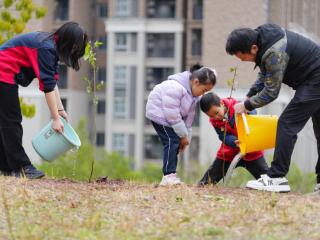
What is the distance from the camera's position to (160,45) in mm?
34125

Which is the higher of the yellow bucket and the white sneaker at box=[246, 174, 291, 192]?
the yellow bucket

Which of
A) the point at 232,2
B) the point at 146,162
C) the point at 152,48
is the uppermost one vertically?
the point at 232,2

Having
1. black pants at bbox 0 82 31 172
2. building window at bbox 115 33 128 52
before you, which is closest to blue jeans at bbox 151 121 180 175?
black pants at bbox 0 82 31 172

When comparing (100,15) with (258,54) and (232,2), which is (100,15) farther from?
(258,54)

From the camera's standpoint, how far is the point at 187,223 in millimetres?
4461

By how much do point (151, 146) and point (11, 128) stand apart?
1114 inches

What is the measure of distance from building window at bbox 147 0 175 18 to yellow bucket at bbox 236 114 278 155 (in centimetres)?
2808

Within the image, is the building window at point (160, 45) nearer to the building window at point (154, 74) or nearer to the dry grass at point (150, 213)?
the building window at point (154, 74)

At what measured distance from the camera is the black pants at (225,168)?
258 inches

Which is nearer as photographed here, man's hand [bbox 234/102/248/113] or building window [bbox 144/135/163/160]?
man's hand [bbox 234/102/248/113]

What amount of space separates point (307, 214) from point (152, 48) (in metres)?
29.7

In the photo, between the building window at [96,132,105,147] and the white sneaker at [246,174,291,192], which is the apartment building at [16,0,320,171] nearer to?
the building window at [96,132,105,147]

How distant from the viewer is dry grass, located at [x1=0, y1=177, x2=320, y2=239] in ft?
14.0

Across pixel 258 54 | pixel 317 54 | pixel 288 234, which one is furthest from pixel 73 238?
pixel 317 54
